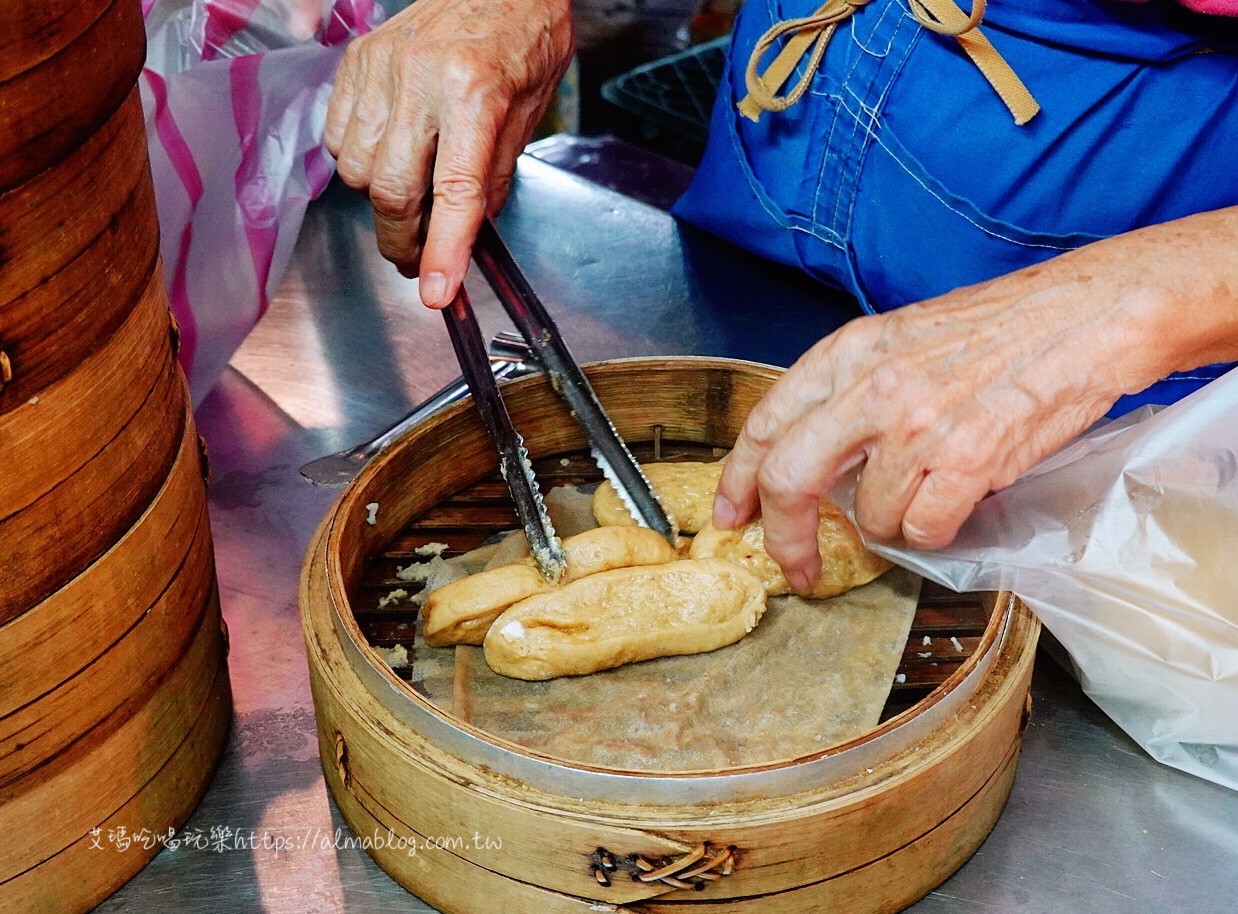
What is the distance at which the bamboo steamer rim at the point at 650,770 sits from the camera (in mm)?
1050

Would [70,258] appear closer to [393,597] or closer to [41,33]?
[41,33]

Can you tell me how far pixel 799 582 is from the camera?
137 cm

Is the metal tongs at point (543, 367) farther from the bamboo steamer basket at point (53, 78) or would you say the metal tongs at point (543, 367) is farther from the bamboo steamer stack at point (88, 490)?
the bamboo steamer basket at point (53, 78)

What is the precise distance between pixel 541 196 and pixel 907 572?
1471 millimetres

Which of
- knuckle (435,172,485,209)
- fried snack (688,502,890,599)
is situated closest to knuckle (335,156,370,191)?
knuckle (435,172,485,209)

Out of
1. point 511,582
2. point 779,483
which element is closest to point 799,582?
point 779,483

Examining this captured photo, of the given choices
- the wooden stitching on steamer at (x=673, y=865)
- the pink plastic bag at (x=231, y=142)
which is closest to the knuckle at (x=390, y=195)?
the pink plastic bag at (x=231, y=142)

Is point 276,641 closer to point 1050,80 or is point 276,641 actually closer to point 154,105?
point 154,105

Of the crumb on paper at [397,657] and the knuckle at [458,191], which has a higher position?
the knuckle at [458,191]

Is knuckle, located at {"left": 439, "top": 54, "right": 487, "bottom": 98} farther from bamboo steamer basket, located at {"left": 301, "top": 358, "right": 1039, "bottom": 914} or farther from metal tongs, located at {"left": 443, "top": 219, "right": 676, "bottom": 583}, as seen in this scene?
bamboo steamer basket, located at {"left": 301, "top": 358, "right": 1039, "bottom": 914}

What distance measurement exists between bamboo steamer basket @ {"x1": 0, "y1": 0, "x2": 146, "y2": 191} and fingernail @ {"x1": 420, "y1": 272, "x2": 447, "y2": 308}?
51 cm

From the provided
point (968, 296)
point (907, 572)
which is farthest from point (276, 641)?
point (968, 296)

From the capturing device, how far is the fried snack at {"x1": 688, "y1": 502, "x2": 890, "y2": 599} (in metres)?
1.42

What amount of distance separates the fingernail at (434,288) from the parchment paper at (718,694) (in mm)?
405
